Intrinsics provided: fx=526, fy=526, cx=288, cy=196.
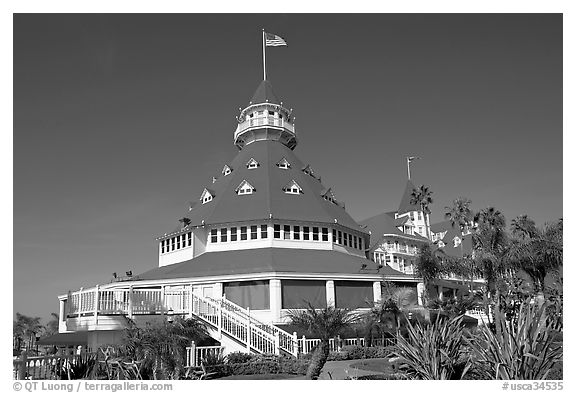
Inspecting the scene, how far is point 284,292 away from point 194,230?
1087cm

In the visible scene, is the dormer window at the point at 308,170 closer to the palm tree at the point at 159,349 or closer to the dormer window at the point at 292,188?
the dormer window at the point at 292,188

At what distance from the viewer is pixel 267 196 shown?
39594 mm

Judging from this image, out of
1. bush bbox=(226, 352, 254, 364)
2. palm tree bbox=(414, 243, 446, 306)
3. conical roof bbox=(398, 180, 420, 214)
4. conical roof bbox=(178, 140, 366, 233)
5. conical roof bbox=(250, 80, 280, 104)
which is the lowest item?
bush bbox=(226, 352, 254, 364)

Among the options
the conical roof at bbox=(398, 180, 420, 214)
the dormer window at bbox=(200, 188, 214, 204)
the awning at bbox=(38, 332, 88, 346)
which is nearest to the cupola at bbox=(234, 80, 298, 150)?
the dormer window at bbox=(200, 188, 214, 204)

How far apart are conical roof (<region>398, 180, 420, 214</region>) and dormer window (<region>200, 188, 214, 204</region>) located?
124 ft

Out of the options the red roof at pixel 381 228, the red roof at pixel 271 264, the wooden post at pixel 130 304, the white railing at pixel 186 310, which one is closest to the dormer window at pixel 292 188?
the red roof at pixel 271 264

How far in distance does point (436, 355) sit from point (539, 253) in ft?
82.0

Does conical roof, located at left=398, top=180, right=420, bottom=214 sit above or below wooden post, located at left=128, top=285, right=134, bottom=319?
above

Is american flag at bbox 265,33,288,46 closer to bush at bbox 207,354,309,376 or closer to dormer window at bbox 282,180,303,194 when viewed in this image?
dormer window at bbox 282,180,303,194

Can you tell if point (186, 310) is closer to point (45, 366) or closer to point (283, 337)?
point (283, 337)

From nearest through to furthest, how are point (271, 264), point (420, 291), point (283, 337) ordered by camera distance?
point (283, 337) < point (271, 264) < point (420, 291)

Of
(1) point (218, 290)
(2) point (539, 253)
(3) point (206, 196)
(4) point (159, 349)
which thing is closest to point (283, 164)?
(3) point (206, 196)

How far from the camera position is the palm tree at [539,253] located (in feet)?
109

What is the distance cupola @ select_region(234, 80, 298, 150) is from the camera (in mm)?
48081
